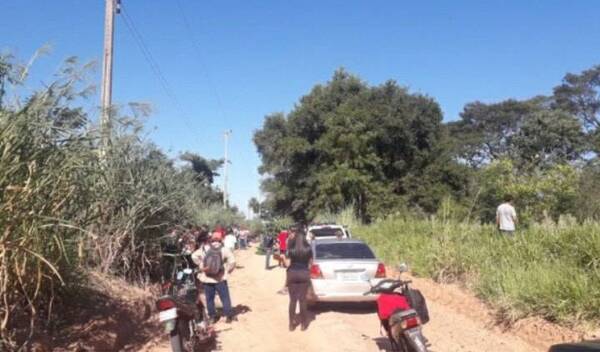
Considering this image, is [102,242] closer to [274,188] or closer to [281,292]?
[281,292]

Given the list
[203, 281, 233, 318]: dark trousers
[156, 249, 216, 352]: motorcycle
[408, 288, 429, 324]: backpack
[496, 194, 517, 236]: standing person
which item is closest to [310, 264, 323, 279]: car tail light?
[203, 281, 233, 318]: dark trousers

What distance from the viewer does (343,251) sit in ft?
→ 38.4

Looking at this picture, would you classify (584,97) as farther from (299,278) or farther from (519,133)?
(299,278)

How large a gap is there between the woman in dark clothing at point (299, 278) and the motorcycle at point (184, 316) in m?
1.50

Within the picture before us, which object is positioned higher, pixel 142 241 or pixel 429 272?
pixel 142 241

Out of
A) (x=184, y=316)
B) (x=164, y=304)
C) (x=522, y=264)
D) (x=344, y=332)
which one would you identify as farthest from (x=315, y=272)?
(x=164, y=304)

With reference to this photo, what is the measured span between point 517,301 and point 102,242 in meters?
7.18

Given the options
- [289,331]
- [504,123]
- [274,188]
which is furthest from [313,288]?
[504,123]

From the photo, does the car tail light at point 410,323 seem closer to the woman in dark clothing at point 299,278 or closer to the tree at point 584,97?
the woman in dark clothing at point 299,278

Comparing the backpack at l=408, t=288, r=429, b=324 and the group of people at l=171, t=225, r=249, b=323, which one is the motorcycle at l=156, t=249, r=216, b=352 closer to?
the group of people at l=171, t=225, r=249, b=323

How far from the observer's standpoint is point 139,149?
11.4 metres

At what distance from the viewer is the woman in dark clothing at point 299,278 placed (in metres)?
9.96

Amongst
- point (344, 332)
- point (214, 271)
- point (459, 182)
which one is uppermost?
point (459, 182)

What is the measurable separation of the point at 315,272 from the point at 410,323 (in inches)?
182
